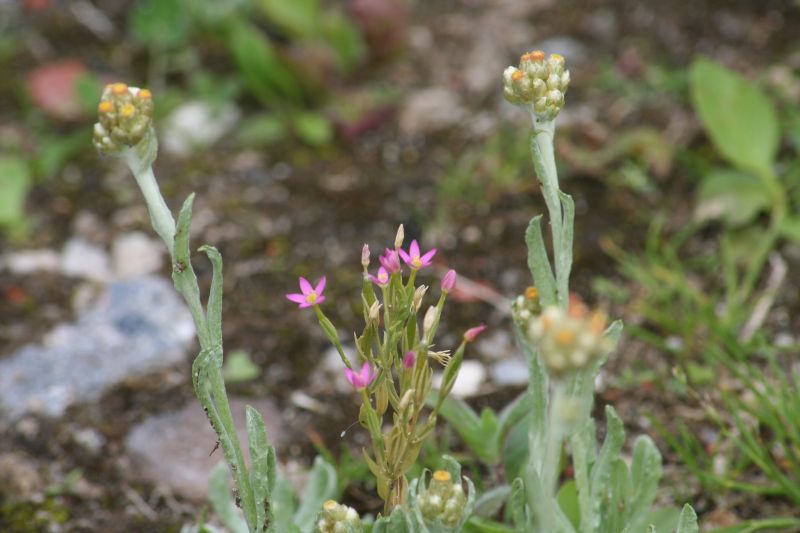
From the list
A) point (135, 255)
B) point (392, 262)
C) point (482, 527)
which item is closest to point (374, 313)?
point (392, 262)

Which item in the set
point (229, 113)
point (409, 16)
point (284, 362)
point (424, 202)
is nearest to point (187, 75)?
point (229, 113)

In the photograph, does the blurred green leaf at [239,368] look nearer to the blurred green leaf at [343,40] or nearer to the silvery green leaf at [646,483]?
the silvery green leaf at [646,483]

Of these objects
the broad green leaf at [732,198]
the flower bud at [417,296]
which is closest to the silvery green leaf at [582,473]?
the flower bud at [417,296]

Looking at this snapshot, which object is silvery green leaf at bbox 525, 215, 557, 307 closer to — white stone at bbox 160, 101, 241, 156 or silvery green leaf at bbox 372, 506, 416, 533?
silvery green leaf at bbox 372, 506, 416, 533

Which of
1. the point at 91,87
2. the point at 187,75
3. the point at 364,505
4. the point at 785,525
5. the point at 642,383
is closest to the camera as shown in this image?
the point at 785,525

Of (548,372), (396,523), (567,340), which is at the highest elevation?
(567,340)

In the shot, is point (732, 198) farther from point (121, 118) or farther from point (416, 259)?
point (121, 118)

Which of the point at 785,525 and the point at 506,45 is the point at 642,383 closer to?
the point at 785,525

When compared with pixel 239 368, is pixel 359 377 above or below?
above
